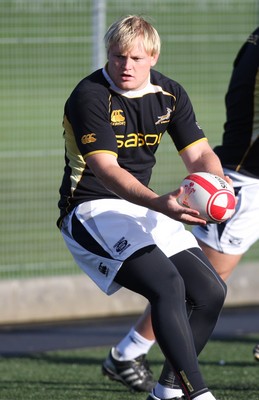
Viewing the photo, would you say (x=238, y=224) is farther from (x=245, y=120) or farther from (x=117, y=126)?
(x=117, y=126)

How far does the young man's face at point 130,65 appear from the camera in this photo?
18.0 feet

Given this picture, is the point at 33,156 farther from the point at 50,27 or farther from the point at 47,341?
the point at 47,341

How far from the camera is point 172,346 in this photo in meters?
5.32

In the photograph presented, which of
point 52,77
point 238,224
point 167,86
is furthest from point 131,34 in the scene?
point 52,77

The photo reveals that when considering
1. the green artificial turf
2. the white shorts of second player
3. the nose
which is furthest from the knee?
the white shorts of second player

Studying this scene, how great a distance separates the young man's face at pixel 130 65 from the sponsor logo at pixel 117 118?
0.42 ft

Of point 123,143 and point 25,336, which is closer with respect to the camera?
point 123,143

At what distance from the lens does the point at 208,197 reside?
519cm

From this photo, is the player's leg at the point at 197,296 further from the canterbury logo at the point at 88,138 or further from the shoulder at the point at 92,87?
the shoulder at the point at 92,87

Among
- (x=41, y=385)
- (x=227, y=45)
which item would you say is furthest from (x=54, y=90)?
(x=41, y=385)

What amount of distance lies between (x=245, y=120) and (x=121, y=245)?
1985mm

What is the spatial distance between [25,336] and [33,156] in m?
2.34

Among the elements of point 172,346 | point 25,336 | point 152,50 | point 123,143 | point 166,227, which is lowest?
point 25,336

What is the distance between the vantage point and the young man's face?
549 centimetres
